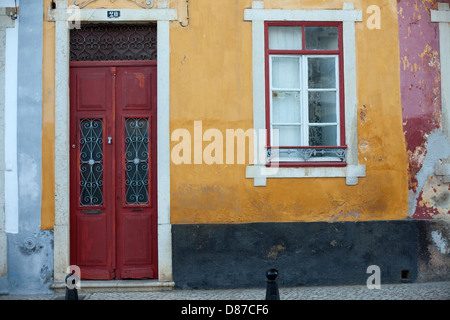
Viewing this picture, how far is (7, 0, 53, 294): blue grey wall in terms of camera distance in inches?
305

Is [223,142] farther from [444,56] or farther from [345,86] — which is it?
[444,56]

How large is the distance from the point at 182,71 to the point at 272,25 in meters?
1.45

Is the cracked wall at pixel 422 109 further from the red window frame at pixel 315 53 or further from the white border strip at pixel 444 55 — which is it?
the red window frame at pixel 315 53

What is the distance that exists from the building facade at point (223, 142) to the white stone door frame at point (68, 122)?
2 centimetres

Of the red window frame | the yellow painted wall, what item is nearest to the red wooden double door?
the yellow painted wall

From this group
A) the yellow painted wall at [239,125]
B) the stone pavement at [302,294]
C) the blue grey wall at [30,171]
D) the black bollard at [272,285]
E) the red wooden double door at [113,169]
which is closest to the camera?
the black bollard at [272,285]

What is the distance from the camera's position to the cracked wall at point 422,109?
8117 mm

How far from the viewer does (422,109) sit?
8.16 meters

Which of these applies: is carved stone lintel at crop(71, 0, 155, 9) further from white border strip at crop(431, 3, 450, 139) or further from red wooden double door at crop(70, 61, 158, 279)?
white border strip at crop(431, 3, 450, 139)

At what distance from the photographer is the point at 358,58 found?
810 centimetres

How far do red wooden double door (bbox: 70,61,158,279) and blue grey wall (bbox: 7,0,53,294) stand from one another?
438 mm

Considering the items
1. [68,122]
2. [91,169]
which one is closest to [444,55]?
[91,169]

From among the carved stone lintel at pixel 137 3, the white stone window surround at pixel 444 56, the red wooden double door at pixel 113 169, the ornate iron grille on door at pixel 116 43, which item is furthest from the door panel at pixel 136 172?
the white stone window surround at pixel 444 56

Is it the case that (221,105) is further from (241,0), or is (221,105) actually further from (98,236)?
(98,236)
